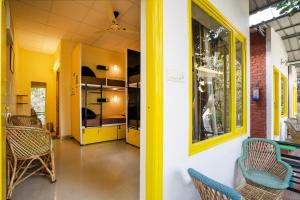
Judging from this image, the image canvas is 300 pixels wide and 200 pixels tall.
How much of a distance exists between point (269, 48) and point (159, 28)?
15.4 ft

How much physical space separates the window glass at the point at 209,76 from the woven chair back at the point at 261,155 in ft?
1.60

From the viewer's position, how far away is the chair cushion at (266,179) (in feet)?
6.26

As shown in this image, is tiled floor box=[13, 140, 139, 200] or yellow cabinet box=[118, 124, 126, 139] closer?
tiled floor box=[13, 140, 139, 200]

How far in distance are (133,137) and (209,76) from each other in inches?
123

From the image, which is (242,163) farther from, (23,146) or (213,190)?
(23,146)

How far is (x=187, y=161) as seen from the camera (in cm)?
163

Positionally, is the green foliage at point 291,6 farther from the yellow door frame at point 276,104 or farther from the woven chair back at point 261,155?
the yellow door frame at point 276,104

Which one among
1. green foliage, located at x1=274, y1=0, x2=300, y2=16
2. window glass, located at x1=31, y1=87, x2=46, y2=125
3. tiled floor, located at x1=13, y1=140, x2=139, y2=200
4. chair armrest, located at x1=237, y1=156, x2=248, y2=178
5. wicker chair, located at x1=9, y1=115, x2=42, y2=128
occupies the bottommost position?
tiled floor, located at x1=13, y1=140, x2=139, y2=200

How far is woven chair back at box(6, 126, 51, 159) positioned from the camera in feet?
7.27

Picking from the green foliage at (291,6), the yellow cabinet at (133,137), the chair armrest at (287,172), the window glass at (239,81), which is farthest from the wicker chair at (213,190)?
the yellow cabinet at (133,137)

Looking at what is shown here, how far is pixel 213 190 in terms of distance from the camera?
1.12 meters

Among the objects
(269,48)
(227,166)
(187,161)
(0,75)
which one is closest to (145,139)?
(187,161)

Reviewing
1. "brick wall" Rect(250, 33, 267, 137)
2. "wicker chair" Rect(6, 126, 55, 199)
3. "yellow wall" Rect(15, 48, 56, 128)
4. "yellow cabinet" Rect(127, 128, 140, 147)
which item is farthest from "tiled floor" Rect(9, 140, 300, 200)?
"yellow wall" Rect(15, 48, 56, 128)

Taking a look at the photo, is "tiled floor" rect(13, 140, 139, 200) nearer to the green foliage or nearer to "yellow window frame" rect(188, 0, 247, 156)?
"yellow window frame" rect(188, 0, 247, 156)
